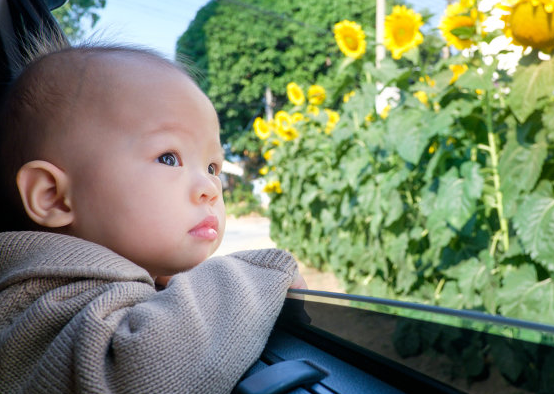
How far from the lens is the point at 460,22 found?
A: 1937 millimetres

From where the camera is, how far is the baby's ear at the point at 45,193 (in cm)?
78

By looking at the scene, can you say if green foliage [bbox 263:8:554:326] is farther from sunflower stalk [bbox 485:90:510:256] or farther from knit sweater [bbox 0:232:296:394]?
knit sweater [bbox 0:232:296:394]

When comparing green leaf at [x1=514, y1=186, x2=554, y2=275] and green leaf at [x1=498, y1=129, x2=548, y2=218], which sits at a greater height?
green leaf at [x1=498, y1=129, x2=548, y2=218]

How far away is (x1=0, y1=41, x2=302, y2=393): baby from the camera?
56 centimetres

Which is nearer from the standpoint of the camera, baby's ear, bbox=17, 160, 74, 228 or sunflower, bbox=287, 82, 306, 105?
baby's ear, bbox=17, 160, 74, 228

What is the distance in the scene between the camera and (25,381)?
58 cm

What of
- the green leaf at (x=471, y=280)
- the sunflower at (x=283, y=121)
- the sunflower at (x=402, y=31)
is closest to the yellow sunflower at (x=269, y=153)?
the sunflower at (x=283, y=121)

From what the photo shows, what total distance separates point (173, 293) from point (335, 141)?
7.66ft

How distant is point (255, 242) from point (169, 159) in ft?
17.8

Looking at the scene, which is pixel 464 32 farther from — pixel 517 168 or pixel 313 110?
pixel 313 110

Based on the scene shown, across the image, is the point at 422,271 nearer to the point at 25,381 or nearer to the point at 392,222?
the point at 392,222

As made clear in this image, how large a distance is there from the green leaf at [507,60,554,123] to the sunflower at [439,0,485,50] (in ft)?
1.08

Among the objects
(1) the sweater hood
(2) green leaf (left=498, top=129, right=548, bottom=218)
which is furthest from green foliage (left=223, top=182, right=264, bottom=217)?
(1) the sweater hood

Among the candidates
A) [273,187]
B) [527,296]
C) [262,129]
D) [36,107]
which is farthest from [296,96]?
[36,107]
